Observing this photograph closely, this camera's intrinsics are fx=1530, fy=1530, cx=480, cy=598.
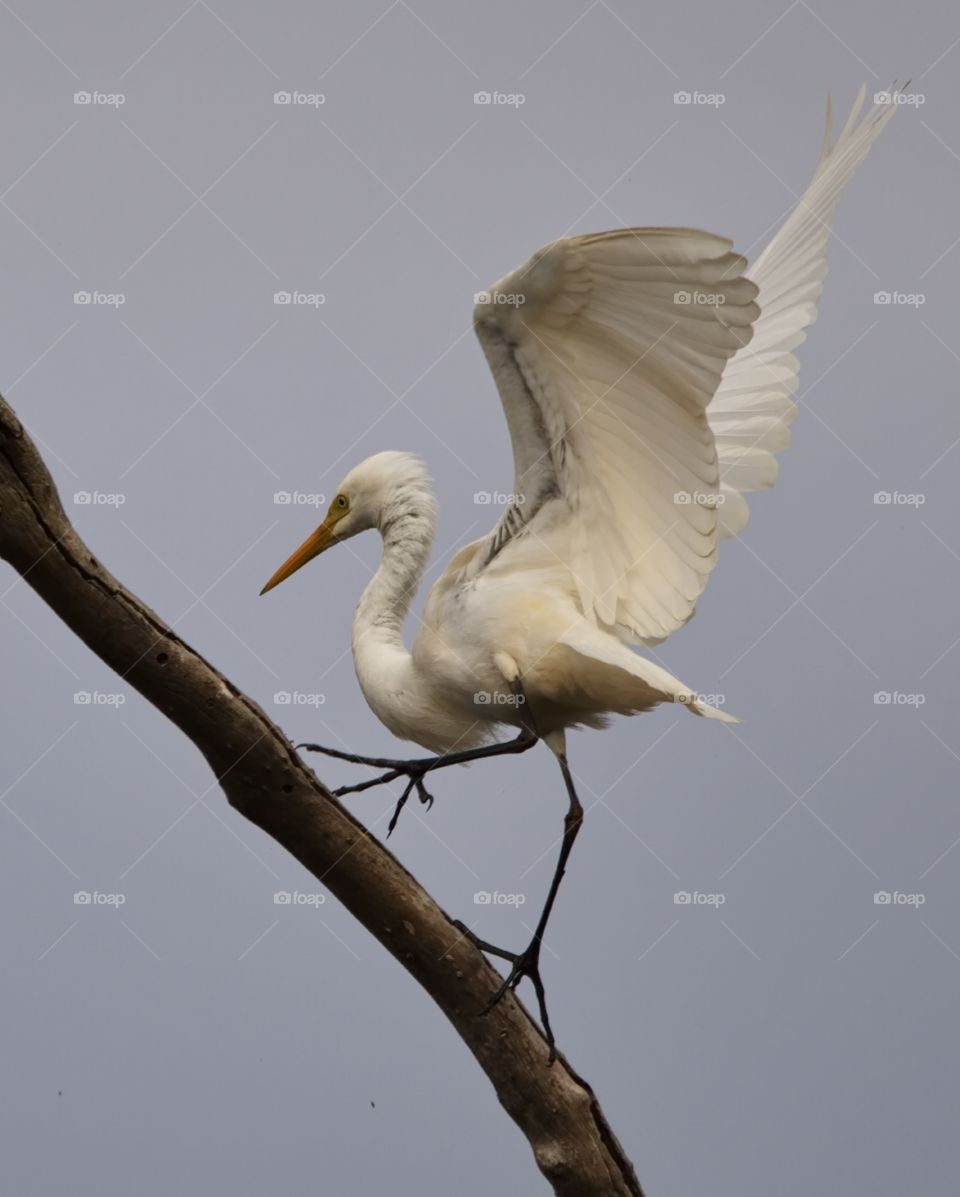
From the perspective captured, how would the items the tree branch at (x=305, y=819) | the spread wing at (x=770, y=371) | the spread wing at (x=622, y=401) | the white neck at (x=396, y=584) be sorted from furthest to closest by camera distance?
the spread wing at (x=770, y=371) < the white neck at (x=396, y=584) < the spread wing at (x=622, y=401) < the tree branch at (x=305, y=819)

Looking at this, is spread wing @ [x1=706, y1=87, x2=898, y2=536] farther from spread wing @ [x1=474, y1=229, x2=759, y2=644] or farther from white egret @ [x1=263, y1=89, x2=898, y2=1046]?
spread wing @ [x1=474, y1=229, x2=759, y2=644]

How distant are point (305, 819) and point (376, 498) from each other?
50.5 inches

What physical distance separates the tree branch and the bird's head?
46.1 inches

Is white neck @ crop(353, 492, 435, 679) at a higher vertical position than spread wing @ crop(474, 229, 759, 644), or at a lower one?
lower

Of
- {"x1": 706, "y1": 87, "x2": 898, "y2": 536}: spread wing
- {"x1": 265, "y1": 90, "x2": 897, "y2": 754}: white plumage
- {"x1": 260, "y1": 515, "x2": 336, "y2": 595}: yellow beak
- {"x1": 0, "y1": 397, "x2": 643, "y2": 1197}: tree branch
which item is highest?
{"x1": 706, "y1": 87, "x2": 898, "y2": 536}: spread wing

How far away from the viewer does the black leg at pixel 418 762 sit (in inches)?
141

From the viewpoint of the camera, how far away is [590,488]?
3.51 meters

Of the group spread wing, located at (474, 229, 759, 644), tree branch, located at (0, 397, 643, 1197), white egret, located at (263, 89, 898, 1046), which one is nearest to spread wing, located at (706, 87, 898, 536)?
white egret, located at (263, 89, 898, 1046)

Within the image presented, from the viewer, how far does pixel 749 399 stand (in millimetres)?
4141

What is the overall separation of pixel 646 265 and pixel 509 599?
2.88 feet

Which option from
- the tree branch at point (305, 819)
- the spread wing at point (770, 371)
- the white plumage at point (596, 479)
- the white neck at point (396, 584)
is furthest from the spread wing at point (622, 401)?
the tree branch at point (305, 819)

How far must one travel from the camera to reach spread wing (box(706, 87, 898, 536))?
4082 millimetres

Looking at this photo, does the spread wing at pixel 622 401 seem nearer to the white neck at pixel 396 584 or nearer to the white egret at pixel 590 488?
the white egret at pixel 590 488

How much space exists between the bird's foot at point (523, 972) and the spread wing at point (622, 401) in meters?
0.80
